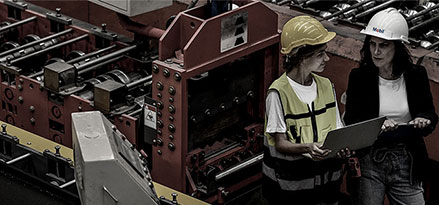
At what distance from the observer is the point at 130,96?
16.9 ft

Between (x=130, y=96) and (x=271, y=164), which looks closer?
(x=271, y=164)

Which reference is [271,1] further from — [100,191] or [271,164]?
[100,191]

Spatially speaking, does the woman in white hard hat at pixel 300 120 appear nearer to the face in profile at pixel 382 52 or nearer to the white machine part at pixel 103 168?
the face in profile at pixel 382 52

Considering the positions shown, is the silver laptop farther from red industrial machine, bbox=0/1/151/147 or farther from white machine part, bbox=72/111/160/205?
red industrial machine, bbox=0/1/151/147

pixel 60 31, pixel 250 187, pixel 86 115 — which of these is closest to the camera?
pixel 86 115

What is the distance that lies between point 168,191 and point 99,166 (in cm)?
139

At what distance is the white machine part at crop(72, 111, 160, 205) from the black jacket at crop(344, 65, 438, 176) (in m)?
1.10

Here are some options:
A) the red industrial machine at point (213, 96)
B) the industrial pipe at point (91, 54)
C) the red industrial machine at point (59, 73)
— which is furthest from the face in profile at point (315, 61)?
the industrial pipe at point (91, 54)

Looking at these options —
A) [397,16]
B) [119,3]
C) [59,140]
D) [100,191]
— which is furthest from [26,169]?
[397,16]

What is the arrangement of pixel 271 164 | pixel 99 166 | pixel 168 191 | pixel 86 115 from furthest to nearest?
pixel 168 191
pixel 271 164
pixel 86 115
pixel 99 166

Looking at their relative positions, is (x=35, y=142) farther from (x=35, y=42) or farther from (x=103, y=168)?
(x=103, y=168)

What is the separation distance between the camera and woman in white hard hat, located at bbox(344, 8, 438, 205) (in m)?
4.10

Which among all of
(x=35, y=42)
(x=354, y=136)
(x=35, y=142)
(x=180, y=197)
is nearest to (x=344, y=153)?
(x=354, y=136)

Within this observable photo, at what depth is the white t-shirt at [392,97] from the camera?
411 cm
